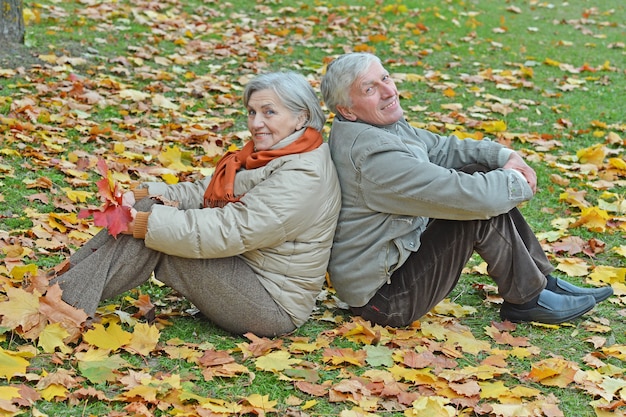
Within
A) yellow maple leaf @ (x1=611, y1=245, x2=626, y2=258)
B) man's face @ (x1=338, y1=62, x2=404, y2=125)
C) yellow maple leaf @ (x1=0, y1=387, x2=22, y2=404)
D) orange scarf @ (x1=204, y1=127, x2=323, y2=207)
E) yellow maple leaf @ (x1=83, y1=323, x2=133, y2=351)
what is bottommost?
yellow maple leaf @ (x1=611, y1=245, x2=626, y2=258)

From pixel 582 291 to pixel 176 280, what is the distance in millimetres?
1919

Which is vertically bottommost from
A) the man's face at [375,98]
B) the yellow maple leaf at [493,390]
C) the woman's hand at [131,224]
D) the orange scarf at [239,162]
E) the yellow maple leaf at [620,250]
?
the yellow maple leaf at [620,250]

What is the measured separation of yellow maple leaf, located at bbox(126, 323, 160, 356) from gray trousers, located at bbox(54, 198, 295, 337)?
0.19 meters

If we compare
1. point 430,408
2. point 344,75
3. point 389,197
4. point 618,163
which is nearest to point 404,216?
point 389,197

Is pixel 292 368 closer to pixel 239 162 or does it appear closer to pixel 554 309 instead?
pixel 239 162

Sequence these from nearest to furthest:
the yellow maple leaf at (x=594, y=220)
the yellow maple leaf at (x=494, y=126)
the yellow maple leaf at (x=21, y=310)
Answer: the yellow maple leaf at (x=21, y=310), the yellow maple leaf at (x=594, y=220), the yellow maple leaf at (x=494, y=126)

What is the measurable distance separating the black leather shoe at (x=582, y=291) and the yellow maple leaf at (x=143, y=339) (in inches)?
74.6

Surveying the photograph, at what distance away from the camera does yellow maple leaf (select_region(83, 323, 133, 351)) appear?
3.28m

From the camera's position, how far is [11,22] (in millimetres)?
7461

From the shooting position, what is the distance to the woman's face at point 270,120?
3574mm

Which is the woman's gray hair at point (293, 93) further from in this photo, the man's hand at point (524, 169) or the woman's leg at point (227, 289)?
the man's hand at point (524, 169)

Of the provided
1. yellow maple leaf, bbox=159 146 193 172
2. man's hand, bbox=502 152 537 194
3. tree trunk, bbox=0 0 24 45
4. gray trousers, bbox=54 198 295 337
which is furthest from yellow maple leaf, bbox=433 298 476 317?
tree trunk, bbox=0 0 24 45

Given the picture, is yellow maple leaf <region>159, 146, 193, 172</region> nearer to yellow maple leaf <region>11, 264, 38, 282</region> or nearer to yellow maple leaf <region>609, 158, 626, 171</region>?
yellow maple leaf <region>11, 264, 38, 282</region>

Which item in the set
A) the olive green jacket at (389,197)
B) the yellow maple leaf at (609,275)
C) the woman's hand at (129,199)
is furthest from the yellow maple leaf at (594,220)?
the woman's hand at (129,199)
